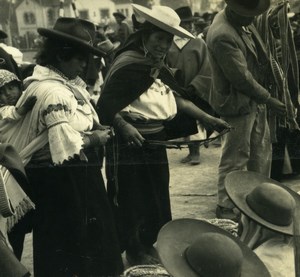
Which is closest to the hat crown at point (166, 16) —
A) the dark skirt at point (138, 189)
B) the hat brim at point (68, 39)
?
the hat brim at point (68, 39)

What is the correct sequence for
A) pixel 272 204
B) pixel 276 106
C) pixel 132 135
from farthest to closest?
pixel 276 106 < pixel 132 135 < pixel 272 204

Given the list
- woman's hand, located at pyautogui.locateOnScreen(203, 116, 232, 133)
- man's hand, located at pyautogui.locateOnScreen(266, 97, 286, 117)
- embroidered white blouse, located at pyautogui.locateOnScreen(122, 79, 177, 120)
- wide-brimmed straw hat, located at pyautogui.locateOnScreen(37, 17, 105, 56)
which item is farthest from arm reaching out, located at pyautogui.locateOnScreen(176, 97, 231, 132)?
wide-brimmed straw hat, located at pyautogui.locateOnScreen(37, 17, 105, 56)

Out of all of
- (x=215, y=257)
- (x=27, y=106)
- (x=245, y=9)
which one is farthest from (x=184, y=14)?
(x=215, y=257)

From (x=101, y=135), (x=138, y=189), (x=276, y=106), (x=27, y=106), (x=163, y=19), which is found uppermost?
(x=163, y=19)

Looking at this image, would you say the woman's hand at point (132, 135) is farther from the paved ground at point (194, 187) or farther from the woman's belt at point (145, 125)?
the paved ground at point (194, 187)

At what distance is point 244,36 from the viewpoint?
5.05 meters

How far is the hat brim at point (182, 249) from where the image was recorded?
2.68 meters

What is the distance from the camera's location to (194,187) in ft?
21.8

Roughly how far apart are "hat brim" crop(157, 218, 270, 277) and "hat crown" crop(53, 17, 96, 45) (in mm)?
1365

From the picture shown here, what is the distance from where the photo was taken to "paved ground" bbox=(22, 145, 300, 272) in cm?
575

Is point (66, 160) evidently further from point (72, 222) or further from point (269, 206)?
point (269, 206)

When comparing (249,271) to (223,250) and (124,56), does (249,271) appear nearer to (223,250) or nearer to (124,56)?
(223,250)

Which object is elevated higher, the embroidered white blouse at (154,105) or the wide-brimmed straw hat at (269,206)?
the embroidered white blouse at (154,105)

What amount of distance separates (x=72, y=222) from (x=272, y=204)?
134 cm
